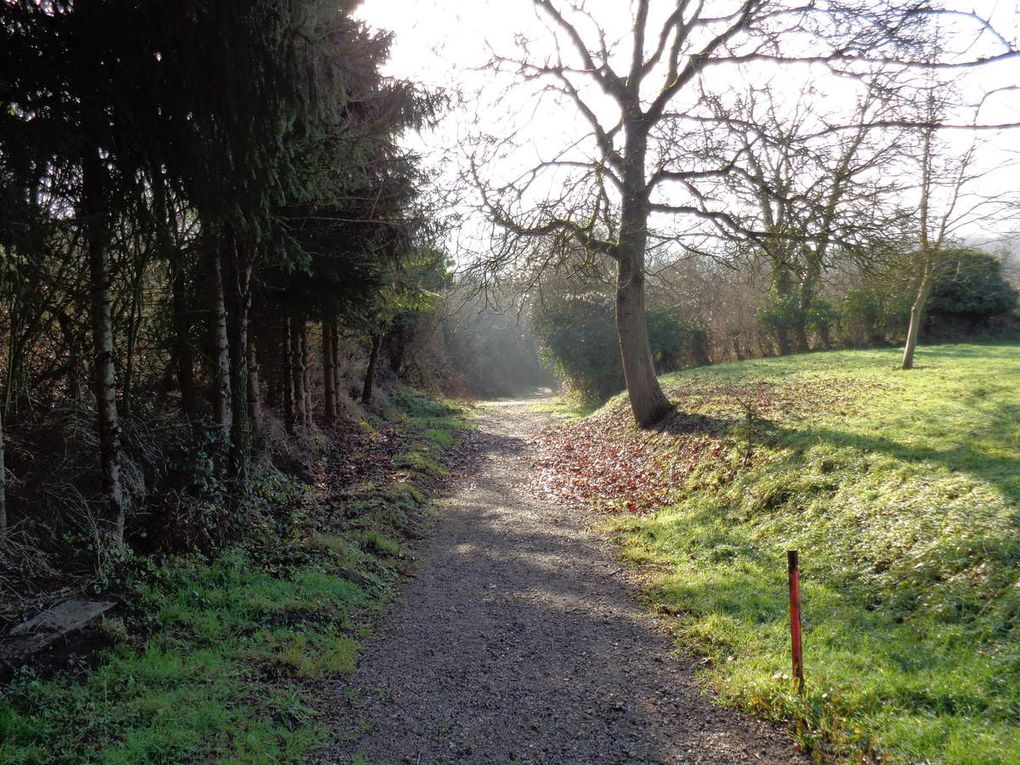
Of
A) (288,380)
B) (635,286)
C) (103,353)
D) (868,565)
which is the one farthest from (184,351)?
(635,286)

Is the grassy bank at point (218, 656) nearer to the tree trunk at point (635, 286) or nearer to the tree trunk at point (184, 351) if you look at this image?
the tree trunk at point (184, 351)

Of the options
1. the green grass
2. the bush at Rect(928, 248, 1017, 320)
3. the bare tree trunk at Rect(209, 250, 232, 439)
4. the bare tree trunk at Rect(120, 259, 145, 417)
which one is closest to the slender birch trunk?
the bare tree trunk at Rect(209, 250, 232, 439)

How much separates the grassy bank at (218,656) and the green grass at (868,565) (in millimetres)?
3257

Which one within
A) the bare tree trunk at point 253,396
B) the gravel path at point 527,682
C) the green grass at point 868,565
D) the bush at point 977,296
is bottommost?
the gravel path at point 527,682

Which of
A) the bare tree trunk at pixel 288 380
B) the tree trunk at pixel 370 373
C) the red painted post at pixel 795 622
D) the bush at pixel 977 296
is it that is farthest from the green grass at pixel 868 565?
the bush at pixel 977 296

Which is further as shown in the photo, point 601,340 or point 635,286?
point 601,340

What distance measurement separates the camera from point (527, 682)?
5.20 m

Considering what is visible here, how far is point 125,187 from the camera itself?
6090 mm

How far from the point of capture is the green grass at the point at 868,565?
→ 4.23 metres

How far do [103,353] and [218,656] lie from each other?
119 inches

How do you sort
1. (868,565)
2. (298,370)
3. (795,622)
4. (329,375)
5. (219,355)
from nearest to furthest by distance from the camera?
(795,622)
(868,565)
(219,355)
(298,370)
(329,375)

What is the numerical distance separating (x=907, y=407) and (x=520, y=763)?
9460 mm

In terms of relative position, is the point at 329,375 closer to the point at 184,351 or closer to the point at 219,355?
the point at 184,351

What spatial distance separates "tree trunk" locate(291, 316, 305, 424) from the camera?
1400cm
